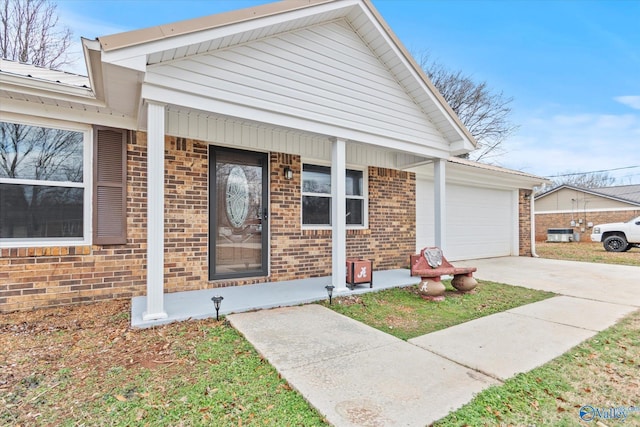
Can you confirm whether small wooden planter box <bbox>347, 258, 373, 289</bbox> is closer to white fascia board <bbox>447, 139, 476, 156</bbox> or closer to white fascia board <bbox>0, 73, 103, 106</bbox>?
white fascia board <bbox>447, 139, 476, 156</bbox>

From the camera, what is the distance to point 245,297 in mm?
4754

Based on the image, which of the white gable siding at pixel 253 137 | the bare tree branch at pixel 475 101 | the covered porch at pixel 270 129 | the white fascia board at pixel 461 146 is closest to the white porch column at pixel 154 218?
the covered porch at pixel 270 129

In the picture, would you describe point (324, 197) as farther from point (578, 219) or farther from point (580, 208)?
point (580, 208)

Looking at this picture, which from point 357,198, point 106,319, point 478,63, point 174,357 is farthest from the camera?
point 478,63

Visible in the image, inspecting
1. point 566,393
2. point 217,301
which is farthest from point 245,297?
point 566,393

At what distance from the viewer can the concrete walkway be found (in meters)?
2.21

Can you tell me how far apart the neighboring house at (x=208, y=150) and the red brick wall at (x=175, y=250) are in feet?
0.07

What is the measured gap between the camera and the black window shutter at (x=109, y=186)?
14.8ft

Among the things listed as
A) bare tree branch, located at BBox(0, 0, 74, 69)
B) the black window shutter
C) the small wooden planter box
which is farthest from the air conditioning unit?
bare tree branch, located at BBox(0, 0, 74, 69)

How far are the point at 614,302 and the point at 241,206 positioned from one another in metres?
6.31

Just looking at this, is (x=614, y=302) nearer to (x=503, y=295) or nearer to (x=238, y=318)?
(x=503, y=295)

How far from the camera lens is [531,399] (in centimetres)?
→ 233

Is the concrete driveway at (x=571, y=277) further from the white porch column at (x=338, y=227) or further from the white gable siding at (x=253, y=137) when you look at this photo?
the white gable siding at (x=253, y=137)

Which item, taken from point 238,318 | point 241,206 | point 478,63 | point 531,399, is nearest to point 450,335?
point 531,399
